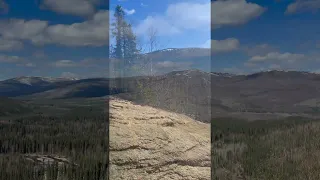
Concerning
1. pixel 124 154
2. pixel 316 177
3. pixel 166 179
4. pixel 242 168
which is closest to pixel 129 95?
pixel 124 154

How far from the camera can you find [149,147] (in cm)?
559

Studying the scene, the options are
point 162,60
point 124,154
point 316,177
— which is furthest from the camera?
point 316,177

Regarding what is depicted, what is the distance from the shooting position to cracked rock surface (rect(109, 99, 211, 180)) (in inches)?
220

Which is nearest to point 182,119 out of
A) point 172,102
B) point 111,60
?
point 172,102

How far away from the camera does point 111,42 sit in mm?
5621

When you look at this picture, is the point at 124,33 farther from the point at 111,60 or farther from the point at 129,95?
the point at 129,95

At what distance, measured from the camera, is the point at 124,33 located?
5.53 meters

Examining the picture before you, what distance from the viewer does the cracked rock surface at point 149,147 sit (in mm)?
5598

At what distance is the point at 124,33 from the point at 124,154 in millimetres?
1574

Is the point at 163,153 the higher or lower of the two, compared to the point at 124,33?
lower

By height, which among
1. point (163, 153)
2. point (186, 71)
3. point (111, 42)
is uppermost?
point (111, 42)

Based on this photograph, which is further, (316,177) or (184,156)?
(316,177)

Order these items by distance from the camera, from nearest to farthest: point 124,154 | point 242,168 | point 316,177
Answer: point 124,154, point 316,177, point 242,168

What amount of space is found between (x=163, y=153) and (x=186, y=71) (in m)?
1.12
